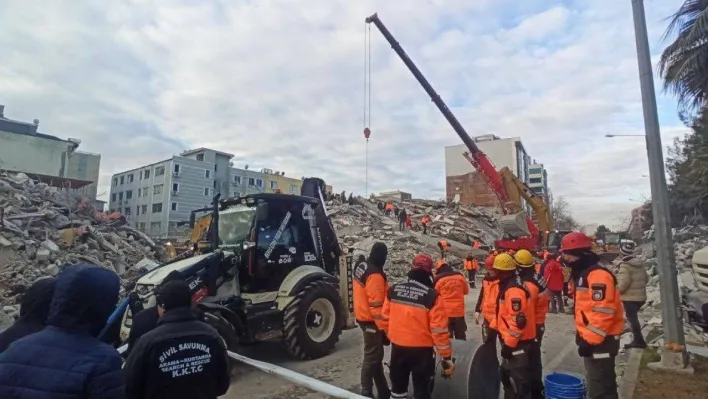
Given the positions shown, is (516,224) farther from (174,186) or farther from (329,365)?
(174,186)

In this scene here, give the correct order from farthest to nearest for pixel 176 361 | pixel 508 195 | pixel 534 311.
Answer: pixel 508 195
pixel 534 311
pixel 176 361

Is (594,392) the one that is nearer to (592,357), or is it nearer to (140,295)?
(592,357)

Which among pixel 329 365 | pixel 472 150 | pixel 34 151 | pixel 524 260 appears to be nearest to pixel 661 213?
pixel 524 260

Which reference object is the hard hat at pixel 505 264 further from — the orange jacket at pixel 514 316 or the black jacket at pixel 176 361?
the black jacket at pixel 176 361

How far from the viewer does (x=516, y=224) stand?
1938 centimetres

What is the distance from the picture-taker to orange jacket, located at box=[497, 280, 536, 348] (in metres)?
4.15

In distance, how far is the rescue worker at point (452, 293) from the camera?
6465 millimetres

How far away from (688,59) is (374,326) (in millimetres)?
12421

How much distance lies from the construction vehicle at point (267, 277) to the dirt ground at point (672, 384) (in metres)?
4.39

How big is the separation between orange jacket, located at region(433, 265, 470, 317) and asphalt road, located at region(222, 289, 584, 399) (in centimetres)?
157

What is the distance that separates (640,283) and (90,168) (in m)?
48.3

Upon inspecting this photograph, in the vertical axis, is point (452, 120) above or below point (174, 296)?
above

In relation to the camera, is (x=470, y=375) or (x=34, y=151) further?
(x=34, y=151)

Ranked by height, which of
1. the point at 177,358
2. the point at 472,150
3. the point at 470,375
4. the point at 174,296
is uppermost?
the point at 472,150
